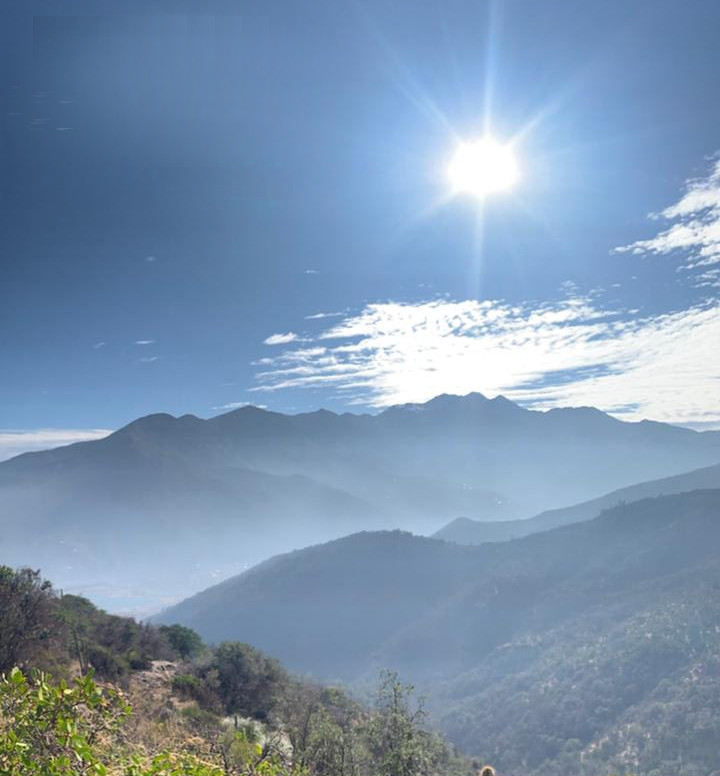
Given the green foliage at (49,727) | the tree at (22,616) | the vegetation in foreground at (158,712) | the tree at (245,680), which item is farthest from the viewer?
the tree at (245,680)

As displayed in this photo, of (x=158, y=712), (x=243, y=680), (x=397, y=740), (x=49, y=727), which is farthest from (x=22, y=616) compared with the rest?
(x=49, y=727)

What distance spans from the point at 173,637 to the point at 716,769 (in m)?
150

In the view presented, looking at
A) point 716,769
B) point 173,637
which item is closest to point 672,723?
point 716,769

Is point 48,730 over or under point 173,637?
over

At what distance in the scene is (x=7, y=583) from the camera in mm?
35344

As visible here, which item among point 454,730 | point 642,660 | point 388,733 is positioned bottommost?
point 454,730

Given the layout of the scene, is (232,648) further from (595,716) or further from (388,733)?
(595,716)

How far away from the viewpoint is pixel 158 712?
90.2 ft

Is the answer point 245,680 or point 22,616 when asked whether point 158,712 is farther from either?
point 245,680

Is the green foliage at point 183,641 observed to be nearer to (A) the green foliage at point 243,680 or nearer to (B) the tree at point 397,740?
(A) the green foliage at point 243,680

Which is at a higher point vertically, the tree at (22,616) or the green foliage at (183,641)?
the tree at (22,616)

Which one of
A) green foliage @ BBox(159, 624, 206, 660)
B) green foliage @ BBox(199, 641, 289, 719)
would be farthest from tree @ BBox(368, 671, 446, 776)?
green foliage @ BBox(159, 624, 206, 660)

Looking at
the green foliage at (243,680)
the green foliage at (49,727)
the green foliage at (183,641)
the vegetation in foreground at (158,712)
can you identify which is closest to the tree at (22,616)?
the vegetation in foreground at (158,712)

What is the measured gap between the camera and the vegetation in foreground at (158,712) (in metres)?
Answer: 6.95
